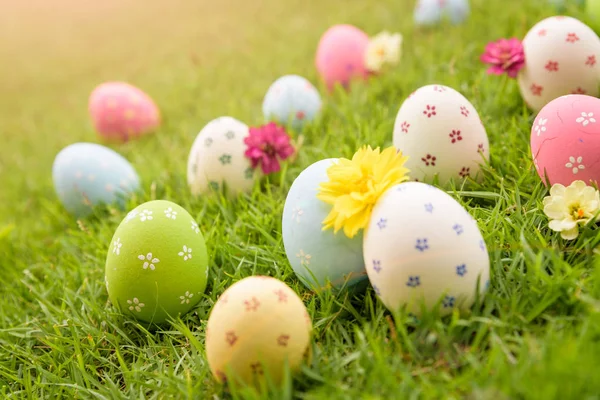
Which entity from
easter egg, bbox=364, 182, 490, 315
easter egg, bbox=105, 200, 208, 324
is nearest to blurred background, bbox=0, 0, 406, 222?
easter egg, bbox=105, 200, 208, 324

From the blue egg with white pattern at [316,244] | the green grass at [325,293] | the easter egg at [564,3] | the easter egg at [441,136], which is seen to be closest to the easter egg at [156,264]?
the green grass at [325,293]

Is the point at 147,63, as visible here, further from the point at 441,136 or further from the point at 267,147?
the point at 441,136

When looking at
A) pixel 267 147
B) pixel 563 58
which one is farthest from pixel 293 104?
pixel 563 58

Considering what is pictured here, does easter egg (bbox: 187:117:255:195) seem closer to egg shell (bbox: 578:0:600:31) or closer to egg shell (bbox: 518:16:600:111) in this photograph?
egg shell (bbox: 518:16:600:111)

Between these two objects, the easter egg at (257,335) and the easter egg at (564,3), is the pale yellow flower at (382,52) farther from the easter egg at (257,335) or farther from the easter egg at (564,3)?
the easter egg at (257,335)

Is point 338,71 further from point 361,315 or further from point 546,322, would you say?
point 546,322

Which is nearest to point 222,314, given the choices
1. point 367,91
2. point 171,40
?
point 367,91
